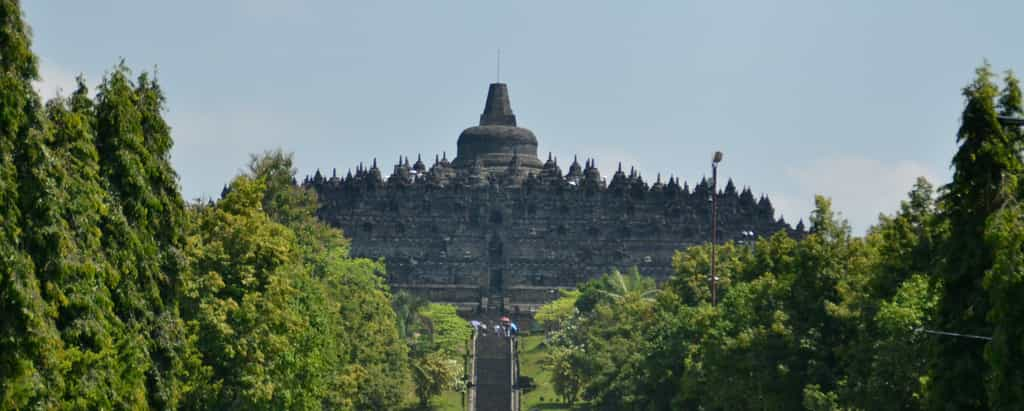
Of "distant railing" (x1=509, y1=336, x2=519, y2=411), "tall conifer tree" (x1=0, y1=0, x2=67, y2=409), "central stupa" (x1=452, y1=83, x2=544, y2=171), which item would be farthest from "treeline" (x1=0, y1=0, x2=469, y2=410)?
"central stupa" (x1=452, y1=83, x2=544, y2=171)

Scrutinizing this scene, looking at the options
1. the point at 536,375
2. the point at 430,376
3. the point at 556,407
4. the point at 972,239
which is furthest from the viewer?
the point at 536,375

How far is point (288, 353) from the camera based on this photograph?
2124 inches

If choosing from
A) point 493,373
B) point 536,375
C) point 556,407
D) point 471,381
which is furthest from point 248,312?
point 536,375

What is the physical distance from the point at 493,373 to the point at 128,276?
245 feet

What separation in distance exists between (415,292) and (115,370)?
128 meters

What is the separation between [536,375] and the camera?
4579 inches

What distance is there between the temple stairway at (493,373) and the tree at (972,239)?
6597 cm

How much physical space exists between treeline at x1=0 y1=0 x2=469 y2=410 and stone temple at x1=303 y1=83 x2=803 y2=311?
105 meters

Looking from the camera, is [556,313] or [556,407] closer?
[556,407]

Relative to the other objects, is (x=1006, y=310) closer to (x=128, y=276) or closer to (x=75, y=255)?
(x=75, y=255)

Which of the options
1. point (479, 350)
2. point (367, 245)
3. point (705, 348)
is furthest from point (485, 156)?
point (705, 348)

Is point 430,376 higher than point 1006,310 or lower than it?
higher

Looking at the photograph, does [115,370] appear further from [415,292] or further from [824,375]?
[415,292]

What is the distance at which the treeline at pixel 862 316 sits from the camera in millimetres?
35906
